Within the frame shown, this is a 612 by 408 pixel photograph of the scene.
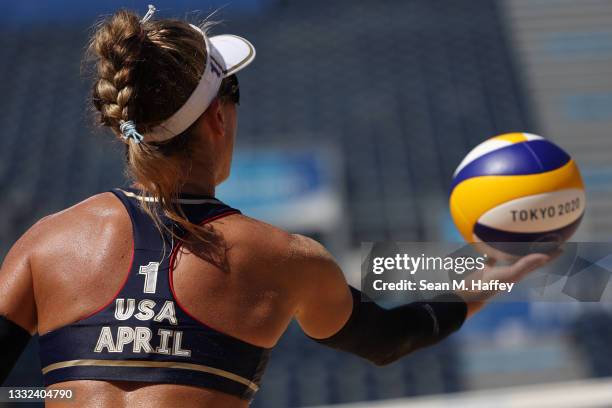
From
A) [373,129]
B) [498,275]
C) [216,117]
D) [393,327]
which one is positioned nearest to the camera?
[216,117]

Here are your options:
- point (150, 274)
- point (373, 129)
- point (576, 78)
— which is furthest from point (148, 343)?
point (576, 78)

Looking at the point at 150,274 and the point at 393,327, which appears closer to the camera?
the point at 150,274

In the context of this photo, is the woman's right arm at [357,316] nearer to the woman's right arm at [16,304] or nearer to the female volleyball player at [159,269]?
the female volleyball player at [159,269]

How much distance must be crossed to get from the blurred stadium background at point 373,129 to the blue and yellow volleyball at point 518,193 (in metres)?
9.52

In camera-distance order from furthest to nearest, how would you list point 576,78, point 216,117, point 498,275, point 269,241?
point 576,78, point 498,275, point 216,117, point 269,241

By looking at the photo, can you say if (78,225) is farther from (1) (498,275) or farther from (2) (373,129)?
(2) (373,129)

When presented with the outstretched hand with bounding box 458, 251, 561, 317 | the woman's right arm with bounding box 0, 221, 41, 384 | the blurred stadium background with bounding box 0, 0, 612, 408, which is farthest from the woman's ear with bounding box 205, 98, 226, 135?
the blurred stadium background with bounding box 0, 0, 612, 408

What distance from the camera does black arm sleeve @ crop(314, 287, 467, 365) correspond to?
5.60ft

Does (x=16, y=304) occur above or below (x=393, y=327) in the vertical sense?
above

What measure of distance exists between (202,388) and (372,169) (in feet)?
48.2

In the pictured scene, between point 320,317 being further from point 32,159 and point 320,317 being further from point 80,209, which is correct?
point 32,159

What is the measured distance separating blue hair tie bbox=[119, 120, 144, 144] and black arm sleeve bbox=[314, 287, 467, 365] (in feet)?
1.69

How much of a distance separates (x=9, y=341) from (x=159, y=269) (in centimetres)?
31

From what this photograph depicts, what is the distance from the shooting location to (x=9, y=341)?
60.0 inches
